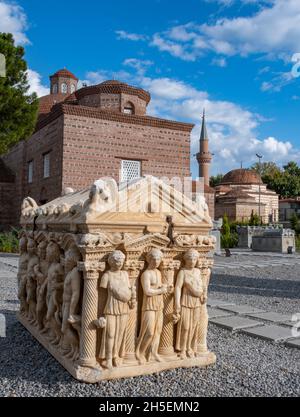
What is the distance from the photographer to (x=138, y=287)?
3.37 meters

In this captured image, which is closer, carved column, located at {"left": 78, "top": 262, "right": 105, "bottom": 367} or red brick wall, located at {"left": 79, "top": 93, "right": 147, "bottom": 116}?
carved column, located at {"left": 78, "top": 262, "right": 105, "bottom": 367}

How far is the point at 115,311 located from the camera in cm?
311

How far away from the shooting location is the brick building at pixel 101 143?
1741 cm

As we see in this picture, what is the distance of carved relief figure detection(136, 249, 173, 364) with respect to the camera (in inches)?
129

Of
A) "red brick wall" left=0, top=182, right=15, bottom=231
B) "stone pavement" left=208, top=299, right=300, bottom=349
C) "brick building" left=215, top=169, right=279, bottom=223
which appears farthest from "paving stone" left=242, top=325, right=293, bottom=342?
"brick building" left=215, top=169, right=279, bottom=223

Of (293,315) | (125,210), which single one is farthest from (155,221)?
(293,315)

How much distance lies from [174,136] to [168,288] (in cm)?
1707

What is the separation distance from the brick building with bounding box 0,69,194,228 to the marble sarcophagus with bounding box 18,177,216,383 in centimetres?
1373

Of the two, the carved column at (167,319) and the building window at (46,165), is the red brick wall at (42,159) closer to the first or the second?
the building window at (46,165)

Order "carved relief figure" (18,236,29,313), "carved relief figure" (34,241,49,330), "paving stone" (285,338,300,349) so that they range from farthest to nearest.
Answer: "carved relief figure" (18,236,29,313) → "paving stone" (285,338,300,349) → "carved relief figure" (34,241,49,330)

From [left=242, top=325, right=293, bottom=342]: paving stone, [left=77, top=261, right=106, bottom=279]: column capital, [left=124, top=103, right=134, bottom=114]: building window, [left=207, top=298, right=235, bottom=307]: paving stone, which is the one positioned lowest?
[left=242, top=325, right=293, bottom=342]: paving stone

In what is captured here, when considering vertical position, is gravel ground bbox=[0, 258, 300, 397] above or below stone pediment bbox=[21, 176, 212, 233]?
below

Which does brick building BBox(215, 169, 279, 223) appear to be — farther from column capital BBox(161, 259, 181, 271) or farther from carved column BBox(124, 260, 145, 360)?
carved column BBox(124, 260, 145, 360)
